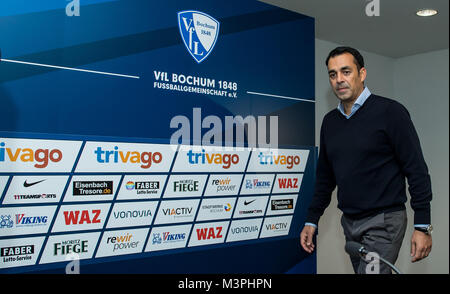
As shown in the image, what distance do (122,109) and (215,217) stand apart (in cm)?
85

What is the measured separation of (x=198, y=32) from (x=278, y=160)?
99 cm

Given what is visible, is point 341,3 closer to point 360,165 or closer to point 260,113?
point 260,113

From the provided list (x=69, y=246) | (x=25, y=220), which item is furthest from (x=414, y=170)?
(x=25, y=220)

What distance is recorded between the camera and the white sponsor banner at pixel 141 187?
90.1 inches

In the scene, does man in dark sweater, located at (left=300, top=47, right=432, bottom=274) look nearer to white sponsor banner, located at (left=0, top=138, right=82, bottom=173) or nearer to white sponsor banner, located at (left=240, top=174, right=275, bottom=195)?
white sponsor banner, located at (left=240, top=174, right=275, bottom=195)

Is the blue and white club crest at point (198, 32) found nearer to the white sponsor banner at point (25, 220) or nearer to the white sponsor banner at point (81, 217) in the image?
the white sponsor banner at point (81, 217)

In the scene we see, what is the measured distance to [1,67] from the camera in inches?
76.5

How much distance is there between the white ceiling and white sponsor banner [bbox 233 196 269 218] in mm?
1339

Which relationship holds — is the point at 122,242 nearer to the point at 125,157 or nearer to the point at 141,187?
the point at 141,187

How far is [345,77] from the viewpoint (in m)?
2.01

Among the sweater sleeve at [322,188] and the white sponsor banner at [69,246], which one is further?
the sweater sleeve at [322,188]

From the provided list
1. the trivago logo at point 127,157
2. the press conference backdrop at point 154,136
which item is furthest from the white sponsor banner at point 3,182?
the trivago logo at point 127,157
